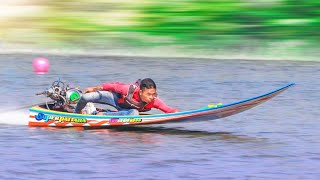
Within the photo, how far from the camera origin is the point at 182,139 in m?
17.7

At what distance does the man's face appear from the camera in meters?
17.5

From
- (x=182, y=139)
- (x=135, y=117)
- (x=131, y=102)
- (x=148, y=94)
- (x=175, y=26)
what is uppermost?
(x=175, y=26)

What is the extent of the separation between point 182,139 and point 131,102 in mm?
984

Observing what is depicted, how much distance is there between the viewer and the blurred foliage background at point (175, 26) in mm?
33156

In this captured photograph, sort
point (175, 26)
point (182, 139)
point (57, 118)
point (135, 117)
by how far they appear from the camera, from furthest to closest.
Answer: point (175, 26)
point (57, 118)
point (135, 117)
point (182, 139)

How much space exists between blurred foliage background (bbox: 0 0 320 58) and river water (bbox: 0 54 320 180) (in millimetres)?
5636

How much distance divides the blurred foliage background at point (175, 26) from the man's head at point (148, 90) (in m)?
15.3

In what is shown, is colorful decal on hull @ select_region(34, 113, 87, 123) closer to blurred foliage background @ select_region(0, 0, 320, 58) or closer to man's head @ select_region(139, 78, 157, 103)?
man's head @ select_region(139, 78, 157, 103)

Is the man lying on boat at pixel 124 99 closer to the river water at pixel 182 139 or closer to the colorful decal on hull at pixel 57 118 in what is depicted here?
the colorful decal on hull at pixel 57 118

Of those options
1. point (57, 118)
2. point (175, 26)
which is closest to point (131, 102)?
point (57, 118)

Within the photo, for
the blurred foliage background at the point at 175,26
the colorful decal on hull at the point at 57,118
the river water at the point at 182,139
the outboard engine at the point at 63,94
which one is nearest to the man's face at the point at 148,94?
the river water at the point at 182,139

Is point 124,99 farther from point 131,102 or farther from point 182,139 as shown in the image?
point 182,139

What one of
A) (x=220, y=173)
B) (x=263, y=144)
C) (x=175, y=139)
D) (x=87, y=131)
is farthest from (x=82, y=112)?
(x=220, y=173)

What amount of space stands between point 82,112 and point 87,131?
32 cm
